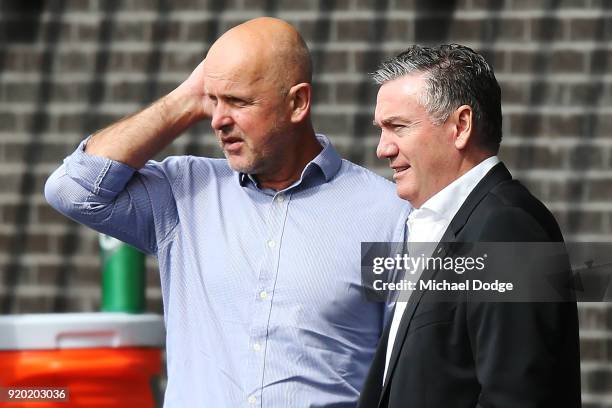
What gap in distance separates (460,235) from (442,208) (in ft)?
0.36

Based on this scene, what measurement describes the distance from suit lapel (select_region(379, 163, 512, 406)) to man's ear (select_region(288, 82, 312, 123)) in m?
0.60

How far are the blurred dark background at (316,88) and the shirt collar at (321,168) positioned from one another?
198 cm

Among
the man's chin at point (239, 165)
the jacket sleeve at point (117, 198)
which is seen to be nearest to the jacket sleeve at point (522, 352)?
the man's chin at point (239, 165)

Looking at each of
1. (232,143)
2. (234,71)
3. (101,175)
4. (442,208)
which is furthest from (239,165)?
(442,208)

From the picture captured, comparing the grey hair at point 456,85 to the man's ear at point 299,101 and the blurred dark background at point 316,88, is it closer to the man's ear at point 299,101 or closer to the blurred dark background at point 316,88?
the man's ear at point 299,101

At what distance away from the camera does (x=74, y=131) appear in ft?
17.0

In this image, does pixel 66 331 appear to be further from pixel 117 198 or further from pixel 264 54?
pixel 264 54

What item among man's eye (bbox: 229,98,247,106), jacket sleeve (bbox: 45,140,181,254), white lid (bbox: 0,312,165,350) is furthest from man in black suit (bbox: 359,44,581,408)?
white lid (bbox: 0,312,165,350)

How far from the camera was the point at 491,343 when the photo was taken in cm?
216

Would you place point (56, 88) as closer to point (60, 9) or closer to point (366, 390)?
point (60, 9)

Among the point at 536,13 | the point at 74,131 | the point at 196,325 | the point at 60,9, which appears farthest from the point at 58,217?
the point at 196,325

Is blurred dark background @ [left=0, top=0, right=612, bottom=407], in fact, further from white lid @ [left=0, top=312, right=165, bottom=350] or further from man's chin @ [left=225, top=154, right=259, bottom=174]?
man's chin @ [left=225, top=154, right=259, bottom=174]

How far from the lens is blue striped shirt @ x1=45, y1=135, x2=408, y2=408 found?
2.74m

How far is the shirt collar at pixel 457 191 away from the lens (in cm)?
242
